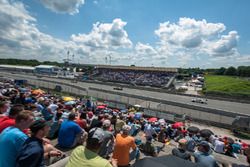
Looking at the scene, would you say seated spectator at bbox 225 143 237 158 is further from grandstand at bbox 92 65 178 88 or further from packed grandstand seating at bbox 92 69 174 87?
packed grandstand seating at bbox 92 69 174 87

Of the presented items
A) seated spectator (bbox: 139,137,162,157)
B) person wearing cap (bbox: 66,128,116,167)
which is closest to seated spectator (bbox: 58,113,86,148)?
seated spectator (bbox: 139,137,162,157)

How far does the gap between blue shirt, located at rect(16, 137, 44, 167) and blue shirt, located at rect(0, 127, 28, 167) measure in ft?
1.35

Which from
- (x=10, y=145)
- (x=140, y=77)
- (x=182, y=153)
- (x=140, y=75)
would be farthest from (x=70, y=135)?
(x=140, y=75)

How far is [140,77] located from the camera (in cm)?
8281

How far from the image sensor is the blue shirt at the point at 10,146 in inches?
123

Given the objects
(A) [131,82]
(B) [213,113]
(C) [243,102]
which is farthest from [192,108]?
(A) [131,82]

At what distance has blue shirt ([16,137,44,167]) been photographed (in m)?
2.79

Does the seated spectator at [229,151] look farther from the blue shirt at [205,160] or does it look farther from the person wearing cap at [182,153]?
the blue shirt at [205,160]

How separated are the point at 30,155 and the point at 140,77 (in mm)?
80512

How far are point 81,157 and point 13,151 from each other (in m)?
1.31

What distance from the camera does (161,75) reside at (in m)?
80.6

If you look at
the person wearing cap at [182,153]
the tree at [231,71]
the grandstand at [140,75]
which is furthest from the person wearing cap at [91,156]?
the tree at [231,71]

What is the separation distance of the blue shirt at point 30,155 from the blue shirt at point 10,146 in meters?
0.41

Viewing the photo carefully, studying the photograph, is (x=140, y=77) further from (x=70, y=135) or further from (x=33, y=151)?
(x=33, y=151)
